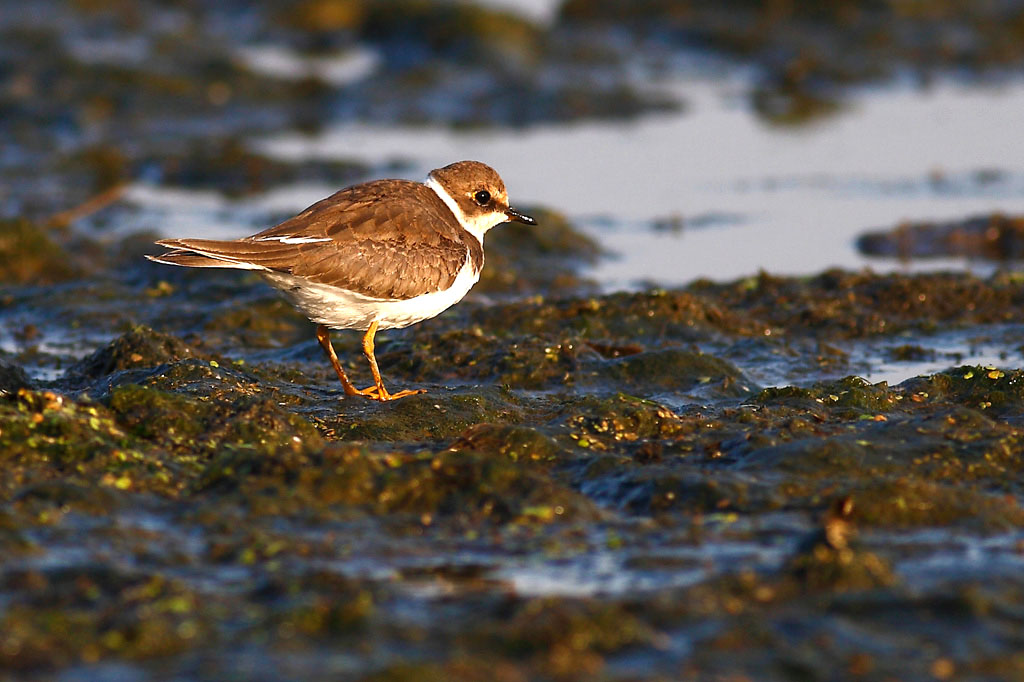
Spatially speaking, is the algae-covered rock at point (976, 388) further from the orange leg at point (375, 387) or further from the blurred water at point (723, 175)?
the blurred water at point (723, 175)

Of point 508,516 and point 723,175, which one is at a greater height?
point 723,175

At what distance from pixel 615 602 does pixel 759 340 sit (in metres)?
4.92

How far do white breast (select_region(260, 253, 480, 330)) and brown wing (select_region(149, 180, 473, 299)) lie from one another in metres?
0.05

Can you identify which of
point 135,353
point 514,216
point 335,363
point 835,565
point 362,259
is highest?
point 514,216

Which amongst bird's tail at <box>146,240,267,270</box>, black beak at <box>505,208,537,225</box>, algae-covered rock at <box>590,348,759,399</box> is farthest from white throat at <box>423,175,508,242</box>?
bird's tail at <box>146,240,267,270</box>

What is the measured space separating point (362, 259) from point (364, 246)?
0.27ft

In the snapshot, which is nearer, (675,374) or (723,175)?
(675,374)

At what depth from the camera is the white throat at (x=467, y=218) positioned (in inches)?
360

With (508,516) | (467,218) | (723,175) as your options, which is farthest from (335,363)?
(723,175)

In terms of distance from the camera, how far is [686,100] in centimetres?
2016

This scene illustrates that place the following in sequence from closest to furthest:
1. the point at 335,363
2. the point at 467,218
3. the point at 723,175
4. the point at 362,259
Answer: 1. the point at 362,259
2. the point at 335,363
3. the point at 467,218
4. the point at 723,175

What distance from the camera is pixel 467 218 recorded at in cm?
922

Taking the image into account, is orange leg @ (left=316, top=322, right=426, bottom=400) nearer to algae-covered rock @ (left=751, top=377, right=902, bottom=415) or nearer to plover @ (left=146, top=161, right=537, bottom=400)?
plover @ (left=146, top=161, right=537, bottom=400)

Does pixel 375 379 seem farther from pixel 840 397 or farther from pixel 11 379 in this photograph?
pixel 840 397
